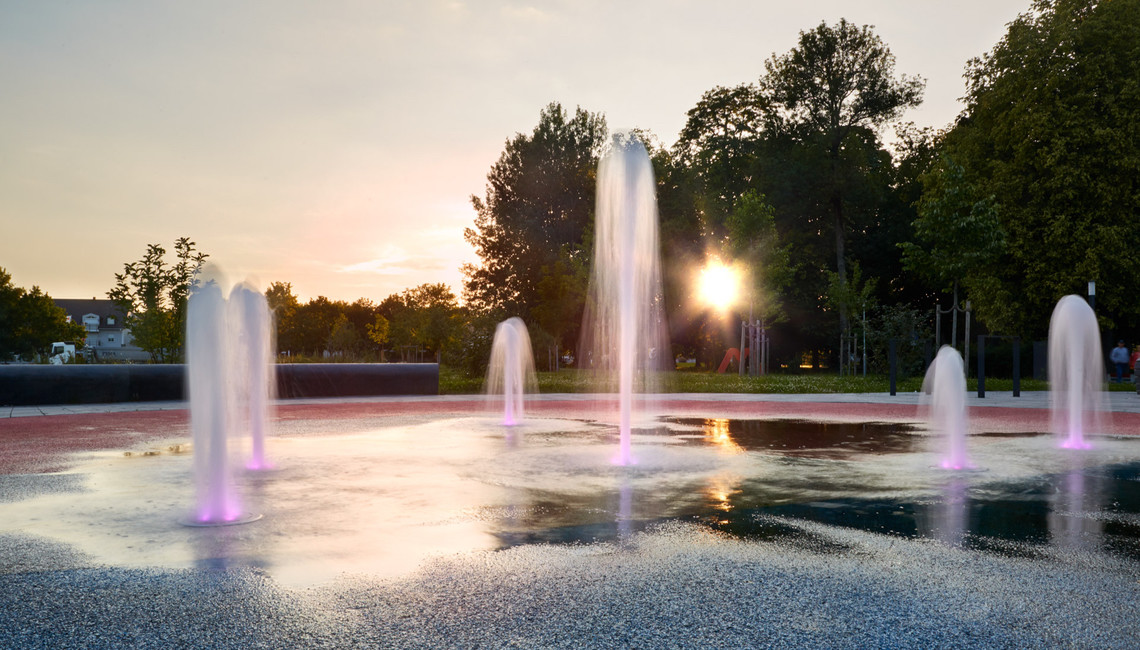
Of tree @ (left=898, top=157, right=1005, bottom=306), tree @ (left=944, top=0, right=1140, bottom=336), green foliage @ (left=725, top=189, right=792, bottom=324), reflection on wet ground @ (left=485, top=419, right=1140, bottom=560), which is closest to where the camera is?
reflection on wet ground @ (left=485, top=419, right=1140, bottom=560)

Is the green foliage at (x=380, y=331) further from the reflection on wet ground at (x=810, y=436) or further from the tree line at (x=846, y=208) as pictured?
the reflection on wet ground at (x=810, y=436)

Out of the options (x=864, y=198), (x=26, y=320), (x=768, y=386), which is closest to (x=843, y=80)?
(x=864, y=198)

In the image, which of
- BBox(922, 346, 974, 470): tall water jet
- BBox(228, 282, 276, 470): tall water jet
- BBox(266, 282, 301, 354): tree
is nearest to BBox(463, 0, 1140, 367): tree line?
BBox(922, 346, 974, 470): tall water jet

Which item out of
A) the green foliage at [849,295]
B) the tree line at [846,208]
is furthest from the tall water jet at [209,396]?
the green foliage at [849,295]

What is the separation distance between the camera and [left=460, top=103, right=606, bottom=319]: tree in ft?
178

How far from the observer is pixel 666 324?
157ft

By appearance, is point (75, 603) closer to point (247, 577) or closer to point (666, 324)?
point (247, 577)

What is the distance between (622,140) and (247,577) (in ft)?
23.8

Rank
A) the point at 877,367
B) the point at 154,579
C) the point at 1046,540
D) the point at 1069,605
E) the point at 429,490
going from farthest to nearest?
the point at 877,367, the point at 429,490, the point at 1046,540, the point at 154,579, the point at 1069,605

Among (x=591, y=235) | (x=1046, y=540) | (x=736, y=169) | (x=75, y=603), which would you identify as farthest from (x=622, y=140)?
(x=736, y=169)

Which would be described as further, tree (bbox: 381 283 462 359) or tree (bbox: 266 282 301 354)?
tree (bbox: 266 282 301 354)

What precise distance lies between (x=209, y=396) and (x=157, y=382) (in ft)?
46.9

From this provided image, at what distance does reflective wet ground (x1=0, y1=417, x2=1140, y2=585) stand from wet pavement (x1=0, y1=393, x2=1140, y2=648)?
0.13ft

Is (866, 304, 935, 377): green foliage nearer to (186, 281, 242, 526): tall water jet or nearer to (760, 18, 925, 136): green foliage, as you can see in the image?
(760, 18, 925, 136): green foliage
